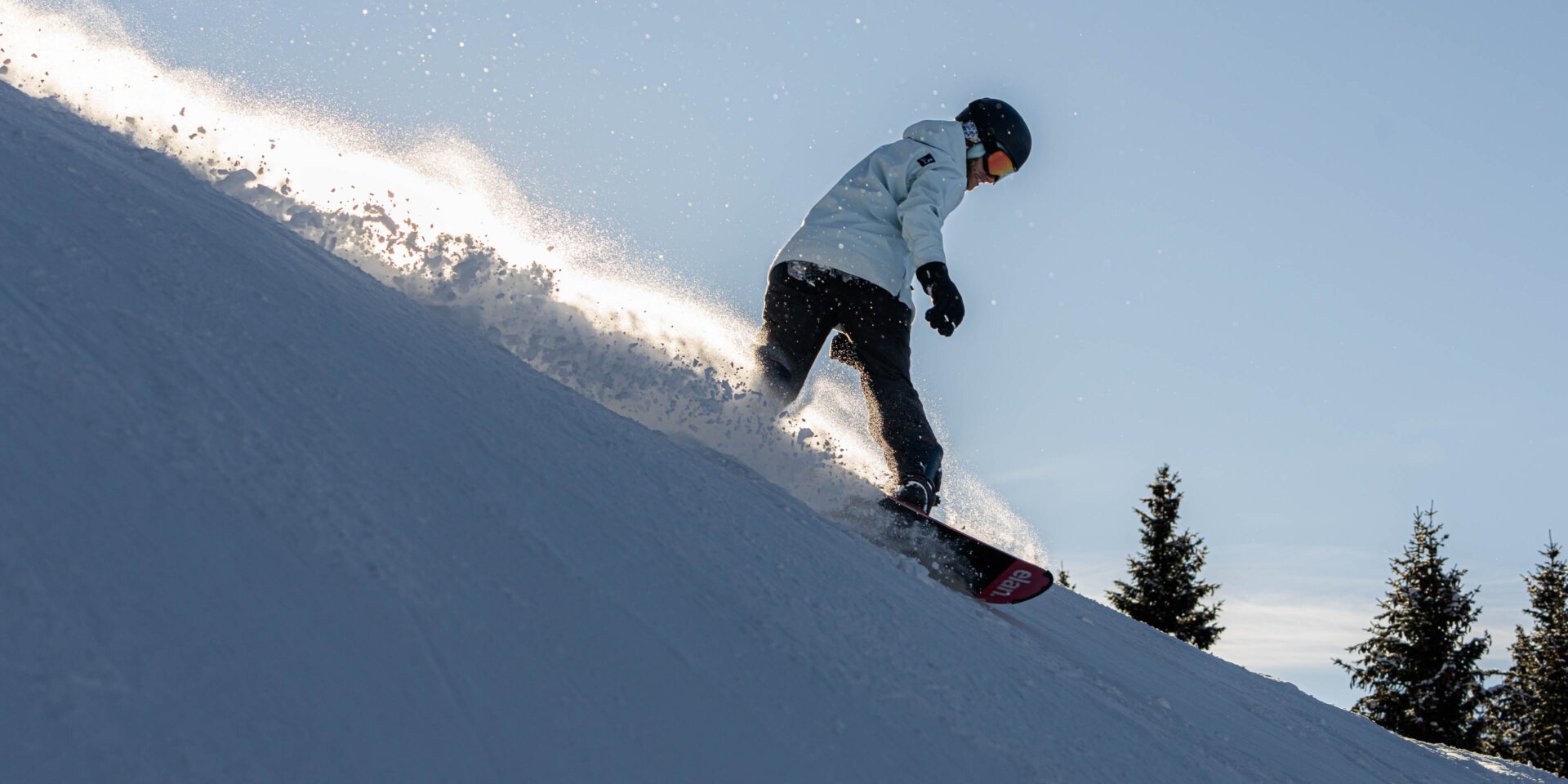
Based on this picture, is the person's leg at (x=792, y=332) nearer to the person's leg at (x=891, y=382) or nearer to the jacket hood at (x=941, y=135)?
the person's leg at (x=891, y=382)

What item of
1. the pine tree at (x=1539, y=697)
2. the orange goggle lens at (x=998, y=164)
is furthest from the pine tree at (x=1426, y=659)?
the orange goggle lens at (x=998, y=164)

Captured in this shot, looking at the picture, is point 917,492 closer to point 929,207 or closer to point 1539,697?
point 929,207

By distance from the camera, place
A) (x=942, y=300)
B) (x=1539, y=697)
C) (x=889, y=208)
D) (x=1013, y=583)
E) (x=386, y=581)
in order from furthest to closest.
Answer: (x=1539, y=697), (x=889, y=208), (x=942, y=300), (x=1013, y=583), (x=386, y=581)

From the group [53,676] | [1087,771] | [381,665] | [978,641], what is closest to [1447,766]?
[978,641]

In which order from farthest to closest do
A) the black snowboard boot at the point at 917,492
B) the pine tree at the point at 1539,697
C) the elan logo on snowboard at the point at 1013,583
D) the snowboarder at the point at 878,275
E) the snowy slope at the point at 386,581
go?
the pine tree at the point at 1539,697
the snowboarder at the point at 878,275
the black snowboard boot at the point at 917,492
the elan logo on snowboard at the point at 1013,583
the snowy slope at the point at 386,581

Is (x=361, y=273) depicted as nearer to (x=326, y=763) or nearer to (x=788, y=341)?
(x=788, y=341)

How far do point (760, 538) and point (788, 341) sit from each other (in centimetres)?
198

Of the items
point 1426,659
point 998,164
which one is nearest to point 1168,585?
point 1426,659

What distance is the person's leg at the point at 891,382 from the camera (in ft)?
11.8

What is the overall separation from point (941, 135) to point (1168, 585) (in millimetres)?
18891

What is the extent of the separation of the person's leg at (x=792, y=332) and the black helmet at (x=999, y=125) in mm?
1166

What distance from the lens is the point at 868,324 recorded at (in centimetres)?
395

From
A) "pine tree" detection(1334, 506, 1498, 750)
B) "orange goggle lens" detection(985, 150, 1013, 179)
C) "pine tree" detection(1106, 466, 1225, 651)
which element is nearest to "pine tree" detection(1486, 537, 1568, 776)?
"pine tree" detection(1334, 506, 1498, 750)

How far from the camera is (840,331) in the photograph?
4.09 metres
